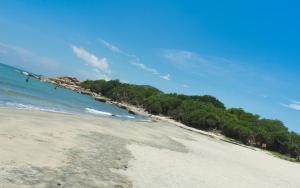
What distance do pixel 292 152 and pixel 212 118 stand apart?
78.8 ft

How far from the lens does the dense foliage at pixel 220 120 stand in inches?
3844

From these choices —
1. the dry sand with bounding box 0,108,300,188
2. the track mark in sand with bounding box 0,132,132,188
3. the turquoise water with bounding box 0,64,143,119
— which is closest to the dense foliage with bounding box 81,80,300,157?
the turquoise water with bounding box 0,64,143,119

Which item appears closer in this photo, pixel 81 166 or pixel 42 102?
pixel 81 166

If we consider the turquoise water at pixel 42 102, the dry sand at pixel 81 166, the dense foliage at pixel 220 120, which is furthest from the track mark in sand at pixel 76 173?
the dense foliage at pixel 220 120

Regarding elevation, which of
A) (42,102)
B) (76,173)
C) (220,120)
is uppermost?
(220,120)

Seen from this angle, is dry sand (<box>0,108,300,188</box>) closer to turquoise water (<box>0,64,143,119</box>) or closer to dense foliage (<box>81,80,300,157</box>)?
turquoise water (<box>0,64,143,119</box>)

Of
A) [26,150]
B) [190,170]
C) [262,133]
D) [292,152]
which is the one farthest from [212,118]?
[26,150]

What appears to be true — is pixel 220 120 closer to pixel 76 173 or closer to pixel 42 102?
pixel 42 102

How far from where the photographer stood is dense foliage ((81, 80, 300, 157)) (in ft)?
320

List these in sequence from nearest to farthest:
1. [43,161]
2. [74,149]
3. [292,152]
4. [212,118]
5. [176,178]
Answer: [43,161]
[176,178]
[74,149]
[292,152]
[212,118]

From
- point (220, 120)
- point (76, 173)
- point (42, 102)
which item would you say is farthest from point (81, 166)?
point (220, 120)

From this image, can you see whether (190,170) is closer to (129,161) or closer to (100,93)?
(129,161)

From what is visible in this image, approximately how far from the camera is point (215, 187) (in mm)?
17859

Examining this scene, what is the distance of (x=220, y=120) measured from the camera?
106688 millimetres
